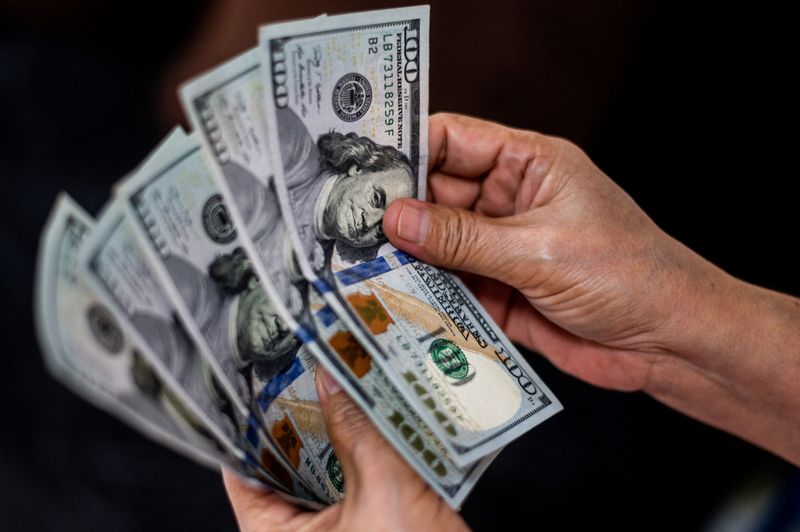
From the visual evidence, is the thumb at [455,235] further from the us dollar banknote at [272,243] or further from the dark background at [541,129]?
the dark background at [541,129]

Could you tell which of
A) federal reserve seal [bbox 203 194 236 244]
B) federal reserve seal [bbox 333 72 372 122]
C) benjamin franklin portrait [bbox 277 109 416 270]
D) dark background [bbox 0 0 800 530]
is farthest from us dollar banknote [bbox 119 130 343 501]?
dark background [bbox 0 0 800 530]

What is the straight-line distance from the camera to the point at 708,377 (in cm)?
115

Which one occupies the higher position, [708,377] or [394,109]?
[394,109]

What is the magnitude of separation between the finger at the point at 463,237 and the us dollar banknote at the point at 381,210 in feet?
0.20

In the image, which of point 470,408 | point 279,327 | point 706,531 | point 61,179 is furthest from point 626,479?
point 61,179

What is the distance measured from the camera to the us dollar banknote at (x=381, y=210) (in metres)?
0.88

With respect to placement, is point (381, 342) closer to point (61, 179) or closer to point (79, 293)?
point (79, 293)

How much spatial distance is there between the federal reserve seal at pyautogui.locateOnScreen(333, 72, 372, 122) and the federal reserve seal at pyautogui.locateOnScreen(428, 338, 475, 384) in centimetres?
35

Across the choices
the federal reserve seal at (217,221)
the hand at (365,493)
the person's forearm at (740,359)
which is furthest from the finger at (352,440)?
the person's forearm at (740,359)

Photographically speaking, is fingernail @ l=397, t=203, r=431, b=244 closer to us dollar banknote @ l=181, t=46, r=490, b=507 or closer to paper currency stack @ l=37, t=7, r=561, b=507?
paper currency stack @ l=37, t=7, r=561, b=507

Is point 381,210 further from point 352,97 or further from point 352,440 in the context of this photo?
point 352,440

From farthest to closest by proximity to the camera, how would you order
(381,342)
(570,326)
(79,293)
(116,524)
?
(116,524), (570,326), (381,342), (79,293)

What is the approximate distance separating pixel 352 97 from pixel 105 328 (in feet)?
1.50

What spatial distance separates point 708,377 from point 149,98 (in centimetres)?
117
